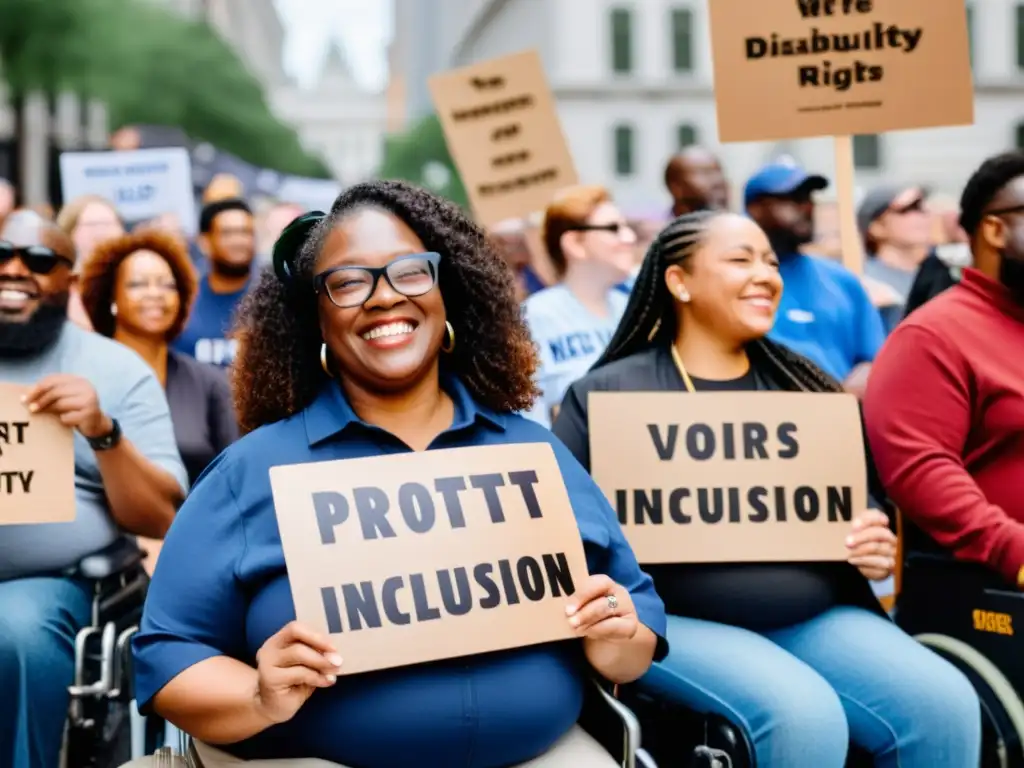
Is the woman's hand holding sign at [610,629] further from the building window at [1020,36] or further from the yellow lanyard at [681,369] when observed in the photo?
the building window at [1020,36]

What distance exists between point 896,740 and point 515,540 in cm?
114

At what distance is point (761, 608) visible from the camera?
3562mm

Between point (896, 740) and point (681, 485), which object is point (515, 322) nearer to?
point (681, 485)

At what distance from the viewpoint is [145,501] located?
3924mm

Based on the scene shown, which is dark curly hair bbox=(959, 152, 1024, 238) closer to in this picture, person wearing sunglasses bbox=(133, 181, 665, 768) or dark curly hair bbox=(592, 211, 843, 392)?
dark curly hair bbox=(592, 211, 843, 392)

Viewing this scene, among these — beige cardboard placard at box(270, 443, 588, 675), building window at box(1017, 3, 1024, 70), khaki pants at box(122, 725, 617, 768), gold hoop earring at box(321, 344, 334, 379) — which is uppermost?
building window at box(1017, 3, 1024, 70)

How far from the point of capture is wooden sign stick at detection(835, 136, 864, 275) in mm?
5105

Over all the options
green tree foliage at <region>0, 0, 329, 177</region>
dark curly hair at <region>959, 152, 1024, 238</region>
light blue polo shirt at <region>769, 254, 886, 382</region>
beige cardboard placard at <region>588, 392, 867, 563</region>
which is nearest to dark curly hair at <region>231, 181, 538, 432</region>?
beige cardboard placard at <region>588, 392, 867, 563</region>

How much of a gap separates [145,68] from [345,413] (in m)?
26.7

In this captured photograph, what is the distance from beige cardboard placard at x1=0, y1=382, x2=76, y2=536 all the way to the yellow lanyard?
1561 millimetres

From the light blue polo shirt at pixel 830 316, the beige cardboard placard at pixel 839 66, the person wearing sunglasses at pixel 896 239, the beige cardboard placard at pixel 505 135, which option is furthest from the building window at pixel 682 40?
the beige cardboard placard at pixel 839 66

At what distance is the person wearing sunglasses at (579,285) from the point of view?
5762mm

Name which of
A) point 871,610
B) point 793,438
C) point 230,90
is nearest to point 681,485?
point 793,438

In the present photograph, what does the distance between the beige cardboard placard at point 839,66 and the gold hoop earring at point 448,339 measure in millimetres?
2323
